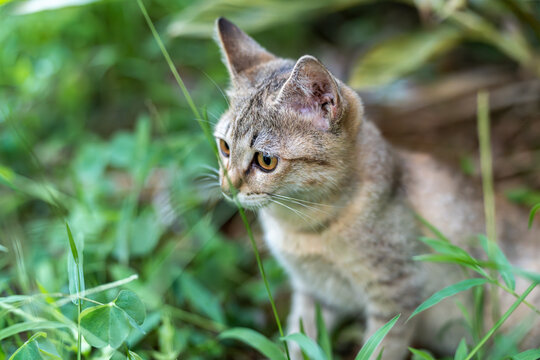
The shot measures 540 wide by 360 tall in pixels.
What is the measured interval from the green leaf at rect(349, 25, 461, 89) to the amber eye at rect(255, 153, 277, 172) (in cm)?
132

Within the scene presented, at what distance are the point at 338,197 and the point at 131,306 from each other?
1.01 meters

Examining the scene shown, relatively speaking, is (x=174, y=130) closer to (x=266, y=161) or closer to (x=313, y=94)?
(x=266, y=161)

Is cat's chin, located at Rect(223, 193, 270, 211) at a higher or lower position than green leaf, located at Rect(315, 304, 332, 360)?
higher

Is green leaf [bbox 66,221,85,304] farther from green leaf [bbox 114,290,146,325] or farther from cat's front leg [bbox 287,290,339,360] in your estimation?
cat's front leg [bbox 287,290,339,360]

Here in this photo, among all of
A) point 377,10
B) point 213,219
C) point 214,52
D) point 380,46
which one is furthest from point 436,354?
point 377,10

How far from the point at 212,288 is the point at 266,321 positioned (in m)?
0.36

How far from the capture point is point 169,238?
3234 millimetres

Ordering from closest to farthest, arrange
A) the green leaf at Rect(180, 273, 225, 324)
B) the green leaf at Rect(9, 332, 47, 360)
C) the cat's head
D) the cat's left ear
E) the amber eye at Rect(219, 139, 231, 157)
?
the green leaf at Rect(9, 332, 47, 360) < the cat's left ear < the cat's head < the amber eye at Rect(219, 139, 231, 157) < the green leaf at Rect(180, 273, 225, 324)

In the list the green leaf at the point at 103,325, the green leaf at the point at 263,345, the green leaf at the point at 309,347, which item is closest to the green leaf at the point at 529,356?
the green leaf at the point at 309,347

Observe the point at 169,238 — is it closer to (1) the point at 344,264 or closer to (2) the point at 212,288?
(2) the point at 212,288

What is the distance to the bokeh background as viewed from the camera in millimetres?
2742

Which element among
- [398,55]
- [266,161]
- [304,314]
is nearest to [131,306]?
[266,161]

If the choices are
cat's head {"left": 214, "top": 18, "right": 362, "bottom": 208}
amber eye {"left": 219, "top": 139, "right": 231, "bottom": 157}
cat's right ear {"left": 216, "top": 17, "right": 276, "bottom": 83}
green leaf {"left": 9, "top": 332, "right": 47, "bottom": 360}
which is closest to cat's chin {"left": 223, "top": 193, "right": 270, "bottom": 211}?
cat's head {"left": 214, "top": 18, "right": 362, "bottom": 208}

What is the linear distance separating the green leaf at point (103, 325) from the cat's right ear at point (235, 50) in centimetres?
121
